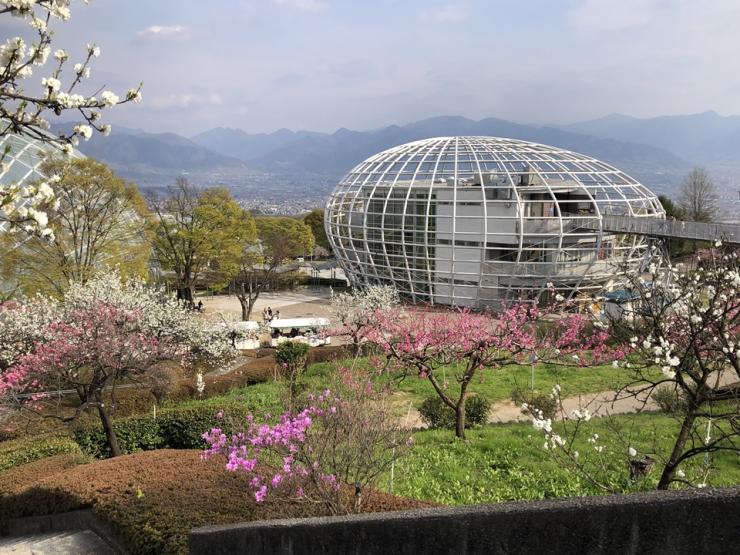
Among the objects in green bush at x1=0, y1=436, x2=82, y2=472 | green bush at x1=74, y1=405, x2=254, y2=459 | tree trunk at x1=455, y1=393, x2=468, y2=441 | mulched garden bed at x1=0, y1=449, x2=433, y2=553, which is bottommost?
green bush at x1=74, y1=405, x2=254, y2=459

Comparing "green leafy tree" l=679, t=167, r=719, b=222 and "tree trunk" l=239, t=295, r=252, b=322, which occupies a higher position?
"green leafy tree" l=679, t=167, r=719, b=222

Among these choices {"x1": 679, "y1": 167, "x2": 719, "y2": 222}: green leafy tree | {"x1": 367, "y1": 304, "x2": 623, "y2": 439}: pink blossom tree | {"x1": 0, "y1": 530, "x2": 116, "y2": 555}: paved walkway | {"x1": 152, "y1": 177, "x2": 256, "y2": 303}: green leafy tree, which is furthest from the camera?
{"x1": 679, "y1": 167, "x2": 719, "y2": 222}: green leafy tree

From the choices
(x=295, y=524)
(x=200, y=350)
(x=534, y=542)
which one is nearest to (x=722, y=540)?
(x=534, y=542)

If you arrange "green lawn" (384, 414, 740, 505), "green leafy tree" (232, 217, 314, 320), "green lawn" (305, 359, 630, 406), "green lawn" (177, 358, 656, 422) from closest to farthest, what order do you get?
"green lawn" (384, 414, 740, 505) → "green lawn" (177, 358, 656, 422) → "green lawn" (305, 359, 630, 406) → "green leafy tree" (232, 217, 314, 320)

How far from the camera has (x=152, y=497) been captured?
6766 mm

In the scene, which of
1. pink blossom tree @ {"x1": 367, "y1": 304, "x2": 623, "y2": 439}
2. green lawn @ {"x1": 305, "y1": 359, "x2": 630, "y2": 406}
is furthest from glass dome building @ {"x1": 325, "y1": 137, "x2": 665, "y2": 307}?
pink blossom tree @ {"x1": 367, "y1": 304, "x2": 623, "y2": 439}

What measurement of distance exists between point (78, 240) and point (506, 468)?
19.7 metres

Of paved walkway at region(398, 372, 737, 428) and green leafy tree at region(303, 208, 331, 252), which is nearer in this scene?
paved walkway at region(398, 372, 737, 428)

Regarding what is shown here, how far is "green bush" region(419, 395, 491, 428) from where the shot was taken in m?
12.7

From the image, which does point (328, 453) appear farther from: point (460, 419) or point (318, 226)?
point (318, 226)

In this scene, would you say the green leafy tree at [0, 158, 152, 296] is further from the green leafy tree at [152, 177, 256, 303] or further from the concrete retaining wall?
the concrete retaining wall

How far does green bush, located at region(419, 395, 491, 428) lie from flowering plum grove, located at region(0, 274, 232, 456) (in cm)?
693

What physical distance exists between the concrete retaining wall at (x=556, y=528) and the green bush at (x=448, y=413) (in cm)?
901

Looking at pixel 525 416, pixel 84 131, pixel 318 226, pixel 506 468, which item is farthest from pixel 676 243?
pixel 84 131
